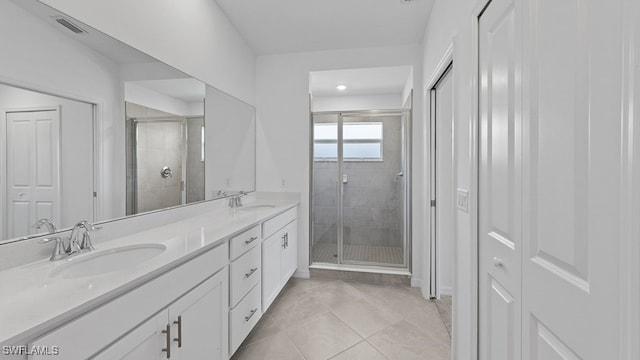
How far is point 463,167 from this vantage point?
4.87 feet

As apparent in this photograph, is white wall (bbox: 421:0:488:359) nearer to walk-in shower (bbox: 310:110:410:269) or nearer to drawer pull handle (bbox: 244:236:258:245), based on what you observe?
drawer pull handle (bbox: 244:236:258:245)

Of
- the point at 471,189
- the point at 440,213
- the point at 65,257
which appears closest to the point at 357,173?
the point at 440,213

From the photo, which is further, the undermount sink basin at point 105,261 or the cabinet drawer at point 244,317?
the cabinet drawer at point 244,317

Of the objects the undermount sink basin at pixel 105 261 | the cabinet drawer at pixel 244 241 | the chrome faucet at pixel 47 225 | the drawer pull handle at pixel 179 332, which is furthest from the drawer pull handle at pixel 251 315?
the chrome faucet at pixel 47 225

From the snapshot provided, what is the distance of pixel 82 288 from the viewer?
83cm

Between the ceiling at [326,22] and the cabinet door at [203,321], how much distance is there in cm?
219

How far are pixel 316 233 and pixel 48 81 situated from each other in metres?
2.63

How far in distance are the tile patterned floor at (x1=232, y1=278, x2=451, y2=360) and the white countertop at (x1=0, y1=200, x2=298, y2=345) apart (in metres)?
0.98

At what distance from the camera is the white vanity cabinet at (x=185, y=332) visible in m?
0.92

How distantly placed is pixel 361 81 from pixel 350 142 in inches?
38.6

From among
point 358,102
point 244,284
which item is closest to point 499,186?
point 244,284

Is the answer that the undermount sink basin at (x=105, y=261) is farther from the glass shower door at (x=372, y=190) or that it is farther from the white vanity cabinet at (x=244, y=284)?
the glass shower door at (x=372, y=190)

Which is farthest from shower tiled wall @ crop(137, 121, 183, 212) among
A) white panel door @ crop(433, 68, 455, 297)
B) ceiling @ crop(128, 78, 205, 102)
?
white panel door @ crop(433, 68, 455, 297)

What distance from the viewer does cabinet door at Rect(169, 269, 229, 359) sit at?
1.14 meters
